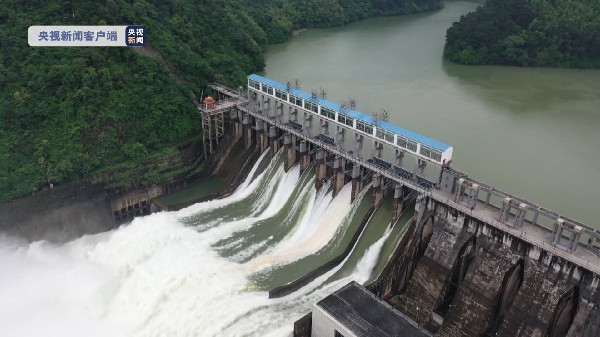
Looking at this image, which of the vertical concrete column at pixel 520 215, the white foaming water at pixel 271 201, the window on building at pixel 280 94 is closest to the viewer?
the vertical concrete column at pixel 520 215

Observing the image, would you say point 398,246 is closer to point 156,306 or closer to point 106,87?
point 156,306

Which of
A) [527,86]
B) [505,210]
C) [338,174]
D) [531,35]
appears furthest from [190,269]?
[531,35]

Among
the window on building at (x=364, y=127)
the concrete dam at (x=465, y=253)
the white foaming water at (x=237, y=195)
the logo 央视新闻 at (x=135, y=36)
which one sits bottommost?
the white foaming water at (x=237, y=195)

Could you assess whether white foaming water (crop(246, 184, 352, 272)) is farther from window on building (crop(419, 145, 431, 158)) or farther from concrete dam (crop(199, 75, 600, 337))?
window on building (crop(419, 145, 431, 158))

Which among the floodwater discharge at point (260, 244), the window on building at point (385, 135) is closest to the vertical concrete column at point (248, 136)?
the floodwater discharge at point (260, 244)

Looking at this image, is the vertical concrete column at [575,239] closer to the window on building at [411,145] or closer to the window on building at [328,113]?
the window on building at [411,145]

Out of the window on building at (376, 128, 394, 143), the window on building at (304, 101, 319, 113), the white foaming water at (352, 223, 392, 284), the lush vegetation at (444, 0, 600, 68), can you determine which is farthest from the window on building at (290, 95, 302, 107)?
the lush vegetation at (444, 0, 600, 68)

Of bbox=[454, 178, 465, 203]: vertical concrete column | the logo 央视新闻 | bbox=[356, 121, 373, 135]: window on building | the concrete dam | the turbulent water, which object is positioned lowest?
the turbulent water
